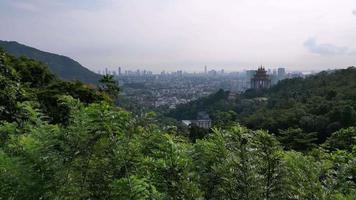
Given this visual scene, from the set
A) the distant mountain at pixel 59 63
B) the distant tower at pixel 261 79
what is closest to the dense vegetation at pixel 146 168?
the distant tower at pixel 261 79

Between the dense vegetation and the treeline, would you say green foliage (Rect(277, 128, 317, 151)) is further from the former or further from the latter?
the dense vegetation

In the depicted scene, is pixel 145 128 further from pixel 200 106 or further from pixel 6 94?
pixel 200 106

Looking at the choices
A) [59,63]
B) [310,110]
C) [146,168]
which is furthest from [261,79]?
[146,168]

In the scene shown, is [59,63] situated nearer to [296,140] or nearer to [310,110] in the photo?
[310,110]

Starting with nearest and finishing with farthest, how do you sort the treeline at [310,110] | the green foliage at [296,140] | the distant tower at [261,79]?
the green foliage at [296,140], the treeline at [310,110], the distant tower at [261,79]

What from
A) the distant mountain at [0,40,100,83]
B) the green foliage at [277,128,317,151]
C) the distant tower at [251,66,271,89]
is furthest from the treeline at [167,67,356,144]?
the distant mountain at [0,40,100,83]

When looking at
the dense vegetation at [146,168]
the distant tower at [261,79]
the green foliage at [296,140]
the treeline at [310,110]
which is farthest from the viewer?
the distant tower at [261,79]

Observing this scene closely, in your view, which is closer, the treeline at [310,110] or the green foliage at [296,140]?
the green foliage at [296,140]

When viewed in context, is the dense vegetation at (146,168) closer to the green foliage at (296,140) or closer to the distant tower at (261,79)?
the green foliage at (296,140)

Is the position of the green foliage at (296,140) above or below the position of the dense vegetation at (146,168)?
below

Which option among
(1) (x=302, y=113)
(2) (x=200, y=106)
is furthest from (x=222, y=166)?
(2) (x=200, y=106)
